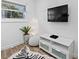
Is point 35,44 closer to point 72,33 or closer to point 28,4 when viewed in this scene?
point 72,33

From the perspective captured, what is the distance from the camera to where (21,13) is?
356cm

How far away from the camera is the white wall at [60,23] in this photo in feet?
7.30

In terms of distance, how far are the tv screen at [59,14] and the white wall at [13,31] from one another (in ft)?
4.40

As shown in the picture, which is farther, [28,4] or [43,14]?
[28,4]

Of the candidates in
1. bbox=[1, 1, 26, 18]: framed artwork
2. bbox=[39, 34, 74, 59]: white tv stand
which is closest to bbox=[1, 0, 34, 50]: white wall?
bbox=[1, 1, 26, 18]: framed artwork

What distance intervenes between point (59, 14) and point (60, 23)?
1.09 feet

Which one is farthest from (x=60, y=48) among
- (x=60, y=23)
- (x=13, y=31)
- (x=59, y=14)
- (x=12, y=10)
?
(x=12, y=10)

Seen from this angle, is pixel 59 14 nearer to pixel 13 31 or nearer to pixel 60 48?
pixel 60 48

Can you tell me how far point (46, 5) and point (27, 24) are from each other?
129 cm

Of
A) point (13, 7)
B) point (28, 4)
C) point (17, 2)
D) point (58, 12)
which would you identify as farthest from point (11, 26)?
point (58, 12)

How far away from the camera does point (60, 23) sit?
2.67 metres

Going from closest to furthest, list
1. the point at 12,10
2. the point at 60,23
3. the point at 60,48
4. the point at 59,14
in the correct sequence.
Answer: the point at 60,48 < the point at 59,14 < the point at 60,23 < the point at 12,10

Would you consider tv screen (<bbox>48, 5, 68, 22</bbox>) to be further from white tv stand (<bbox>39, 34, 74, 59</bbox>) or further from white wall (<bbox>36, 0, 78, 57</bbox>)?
white tv stand (<bbox>39, 34, 74, 59</bbox>)

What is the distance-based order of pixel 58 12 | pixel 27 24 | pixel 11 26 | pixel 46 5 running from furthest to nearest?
pixel 27 24
pixel 46 5
pixel 11 26
pixel 58 12
